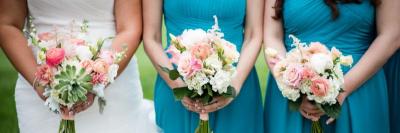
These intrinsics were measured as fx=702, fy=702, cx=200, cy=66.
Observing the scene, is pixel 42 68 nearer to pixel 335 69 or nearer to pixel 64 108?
pixel 64 108

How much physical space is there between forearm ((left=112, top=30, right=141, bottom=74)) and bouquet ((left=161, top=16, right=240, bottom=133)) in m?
0.71

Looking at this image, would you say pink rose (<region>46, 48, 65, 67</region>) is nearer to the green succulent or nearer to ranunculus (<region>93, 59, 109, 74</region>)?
the green succulent

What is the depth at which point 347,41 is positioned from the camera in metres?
4.40

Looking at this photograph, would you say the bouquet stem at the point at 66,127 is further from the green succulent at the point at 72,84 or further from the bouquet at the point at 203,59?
the bouquet at the point at 203,59

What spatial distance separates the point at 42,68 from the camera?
3.74m

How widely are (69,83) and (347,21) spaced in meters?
1.77

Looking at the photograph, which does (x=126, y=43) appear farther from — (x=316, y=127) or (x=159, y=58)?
(x=316, y=127)

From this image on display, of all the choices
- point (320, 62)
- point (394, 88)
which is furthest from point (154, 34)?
point (394, 88)

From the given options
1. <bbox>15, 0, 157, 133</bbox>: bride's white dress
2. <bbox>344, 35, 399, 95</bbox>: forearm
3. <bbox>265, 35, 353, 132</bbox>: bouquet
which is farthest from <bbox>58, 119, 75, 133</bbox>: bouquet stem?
<bbox>344, 35, 399, 95</bbox>: forearm

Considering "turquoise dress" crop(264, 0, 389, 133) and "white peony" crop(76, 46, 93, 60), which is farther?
"turquoise dress" crop(264, 0, 389, 133)

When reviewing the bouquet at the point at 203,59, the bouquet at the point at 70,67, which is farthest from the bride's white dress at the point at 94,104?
the bouquet at the point at 203,59

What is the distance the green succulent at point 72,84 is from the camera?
3645 millimetres

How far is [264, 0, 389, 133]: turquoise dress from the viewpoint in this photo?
434 centimetres

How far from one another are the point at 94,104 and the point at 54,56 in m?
0.87
